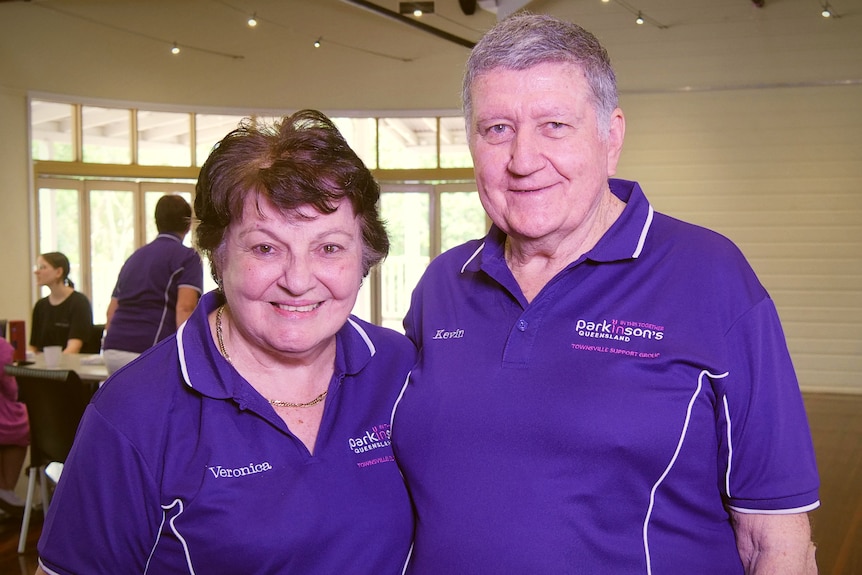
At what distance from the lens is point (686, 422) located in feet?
5.46

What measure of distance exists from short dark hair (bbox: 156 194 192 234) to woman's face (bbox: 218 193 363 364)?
413 centimetres

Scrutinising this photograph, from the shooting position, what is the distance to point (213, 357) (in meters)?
1.75

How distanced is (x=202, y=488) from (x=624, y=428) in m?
0.81

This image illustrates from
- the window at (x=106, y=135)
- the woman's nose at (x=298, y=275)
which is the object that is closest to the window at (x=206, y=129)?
the window at (x=106, y=135)

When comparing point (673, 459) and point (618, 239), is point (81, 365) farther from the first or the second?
point (673, 459)

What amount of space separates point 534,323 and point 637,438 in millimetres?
312

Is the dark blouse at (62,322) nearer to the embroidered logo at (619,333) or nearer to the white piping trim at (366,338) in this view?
the white piping trim at (366,338)

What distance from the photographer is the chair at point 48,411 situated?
4863mm

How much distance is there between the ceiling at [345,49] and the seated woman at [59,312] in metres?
4.85

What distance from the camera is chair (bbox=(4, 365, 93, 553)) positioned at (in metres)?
4.86

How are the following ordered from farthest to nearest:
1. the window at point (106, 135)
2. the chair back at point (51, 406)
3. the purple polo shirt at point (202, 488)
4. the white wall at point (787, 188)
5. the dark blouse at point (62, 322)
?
the window at point (106, 135) → the white wall at point (787, 188) → the dark blouse at point (62, 322) → the chair back at point (51, 406) → the purple polo shirt at point (202, 488)

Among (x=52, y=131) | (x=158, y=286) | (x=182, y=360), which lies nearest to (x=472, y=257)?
(x=182, y=360)

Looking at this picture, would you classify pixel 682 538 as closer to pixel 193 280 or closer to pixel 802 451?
pixel 802 451

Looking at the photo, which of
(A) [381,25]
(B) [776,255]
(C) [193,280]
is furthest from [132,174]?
(B) [776,255]
